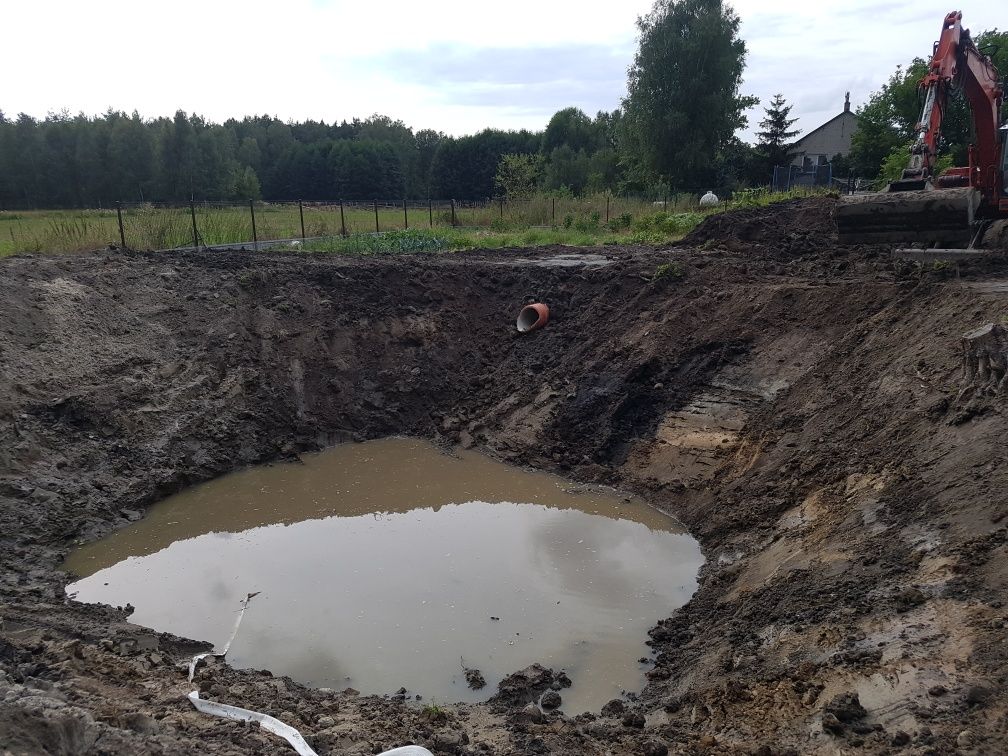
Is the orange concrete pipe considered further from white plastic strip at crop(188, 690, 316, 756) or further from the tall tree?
the tall tree

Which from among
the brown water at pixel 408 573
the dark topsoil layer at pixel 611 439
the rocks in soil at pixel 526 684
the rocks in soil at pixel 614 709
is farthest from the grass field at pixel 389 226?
the rocks in soil at pixel 614 709

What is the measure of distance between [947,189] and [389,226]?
20246mm

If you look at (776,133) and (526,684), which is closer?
(526,684)

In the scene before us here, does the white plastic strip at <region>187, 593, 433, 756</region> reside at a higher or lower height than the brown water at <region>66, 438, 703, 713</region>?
→ higher

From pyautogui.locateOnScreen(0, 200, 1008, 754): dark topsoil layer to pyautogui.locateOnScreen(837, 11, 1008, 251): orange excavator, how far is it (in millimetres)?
799

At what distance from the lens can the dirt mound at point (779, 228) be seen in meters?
15.2

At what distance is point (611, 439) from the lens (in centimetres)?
1079

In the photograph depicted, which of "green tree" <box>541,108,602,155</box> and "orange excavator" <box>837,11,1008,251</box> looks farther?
"green tree" <box>541,108,602,155</box>

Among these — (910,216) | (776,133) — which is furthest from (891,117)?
(910,216)

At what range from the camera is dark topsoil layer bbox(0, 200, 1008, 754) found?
4473mm

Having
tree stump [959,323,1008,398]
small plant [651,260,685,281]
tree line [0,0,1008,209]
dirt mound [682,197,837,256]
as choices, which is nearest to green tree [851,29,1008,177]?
tree line [0,0,1008,209]

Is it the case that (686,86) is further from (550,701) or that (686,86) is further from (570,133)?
(550,701)

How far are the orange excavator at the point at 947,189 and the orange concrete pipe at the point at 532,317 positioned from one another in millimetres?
5306

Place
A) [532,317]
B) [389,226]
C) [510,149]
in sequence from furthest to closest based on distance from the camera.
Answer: [510,149], [389,226], [532,317]
